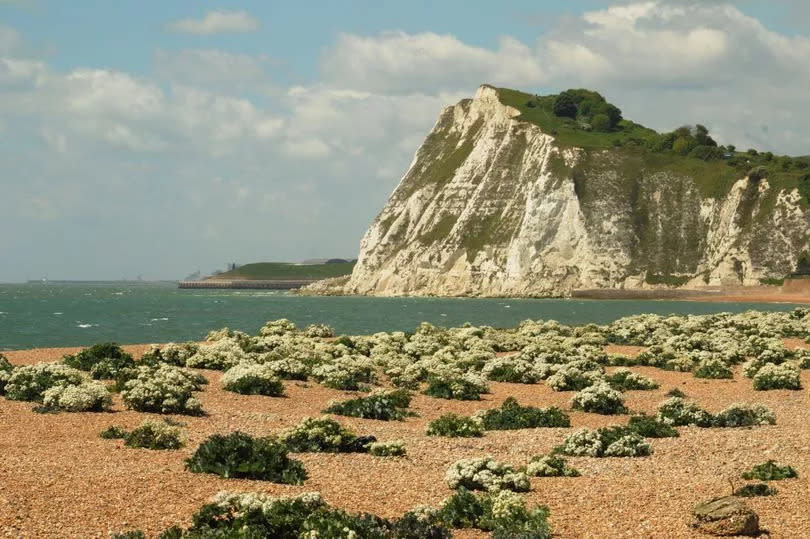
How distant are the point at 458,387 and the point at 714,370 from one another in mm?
10549

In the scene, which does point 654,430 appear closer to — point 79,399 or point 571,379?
point 571,379

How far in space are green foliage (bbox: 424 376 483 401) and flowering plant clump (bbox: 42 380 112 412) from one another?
10095 mm

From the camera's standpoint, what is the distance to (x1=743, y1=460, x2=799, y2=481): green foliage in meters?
15.9

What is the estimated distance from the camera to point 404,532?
11516 mm

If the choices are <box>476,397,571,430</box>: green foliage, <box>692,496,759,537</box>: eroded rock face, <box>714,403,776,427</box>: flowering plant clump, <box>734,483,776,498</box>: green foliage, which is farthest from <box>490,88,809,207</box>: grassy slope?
<box>692,496,759,537</box>: eroded rock face

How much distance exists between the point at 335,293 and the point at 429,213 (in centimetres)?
2416

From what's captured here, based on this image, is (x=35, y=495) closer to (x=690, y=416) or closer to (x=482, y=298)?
(x=690, y=416)

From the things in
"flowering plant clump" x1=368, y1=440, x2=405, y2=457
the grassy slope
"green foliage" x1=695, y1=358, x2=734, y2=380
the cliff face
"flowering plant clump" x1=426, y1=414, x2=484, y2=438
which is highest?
the grassy slope

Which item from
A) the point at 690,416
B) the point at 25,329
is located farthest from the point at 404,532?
the point at 25,329

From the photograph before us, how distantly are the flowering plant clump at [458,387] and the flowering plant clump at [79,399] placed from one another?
10.1 meters

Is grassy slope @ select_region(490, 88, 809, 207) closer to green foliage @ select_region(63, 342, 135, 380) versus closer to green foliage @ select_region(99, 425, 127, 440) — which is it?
green foliage @ select_region(63, 342, 135, 380)

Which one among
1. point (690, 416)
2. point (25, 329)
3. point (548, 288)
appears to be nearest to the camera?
point (690, 416)

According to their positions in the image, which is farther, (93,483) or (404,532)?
(93,483)

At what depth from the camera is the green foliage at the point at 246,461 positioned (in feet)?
49.8
